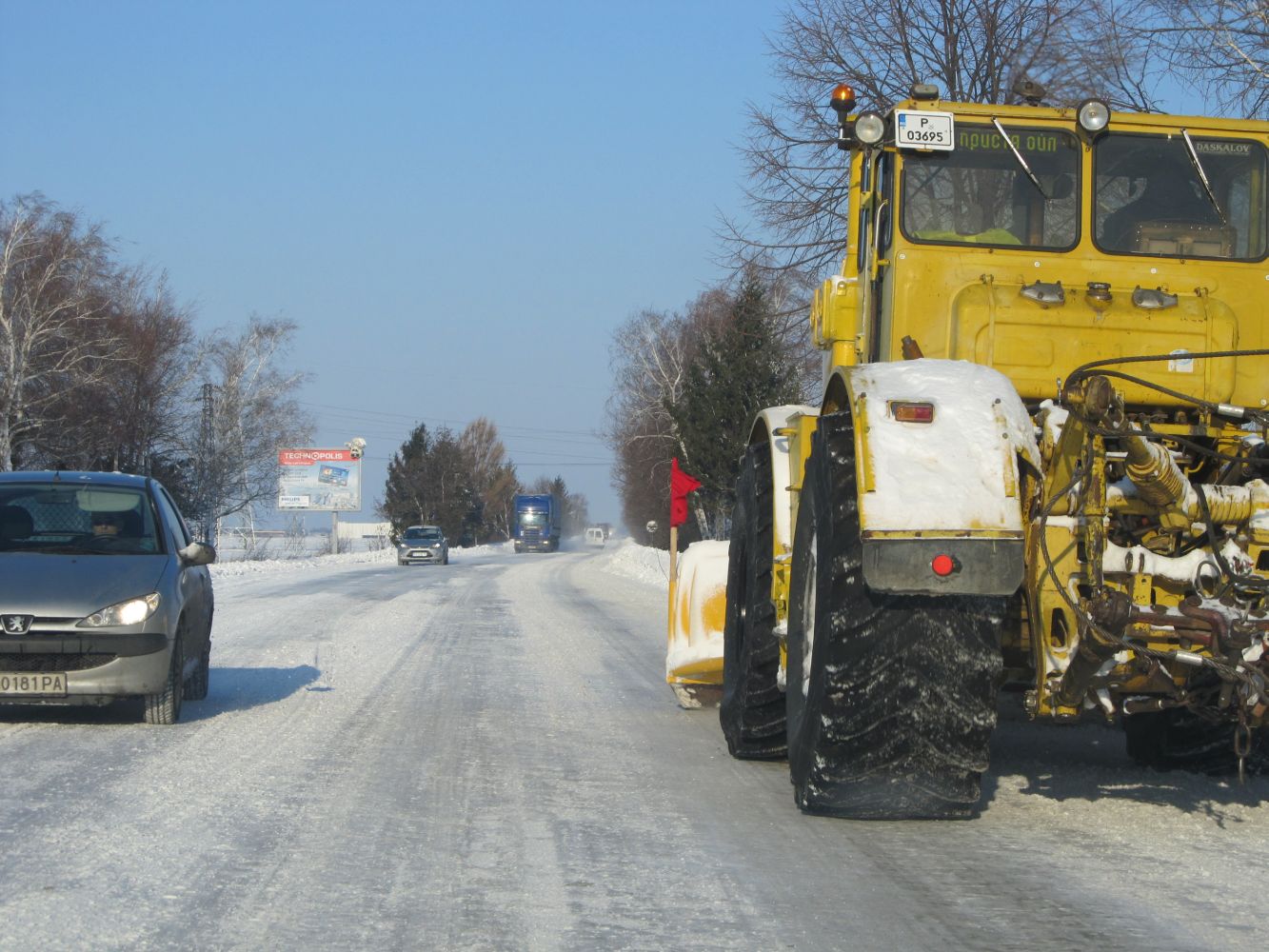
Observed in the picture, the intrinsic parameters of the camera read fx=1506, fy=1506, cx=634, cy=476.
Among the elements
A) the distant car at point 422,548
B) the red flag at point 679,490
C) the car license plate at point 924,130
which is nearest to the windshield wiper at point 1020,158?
the car license plate at point 924,130

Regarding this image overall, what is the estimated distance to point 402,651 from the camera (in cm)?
1412

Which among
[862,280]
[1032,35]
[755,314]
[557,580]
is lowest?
[557,580]

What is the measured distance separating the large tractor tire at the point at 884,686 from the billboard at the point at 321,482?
72181 millimetres

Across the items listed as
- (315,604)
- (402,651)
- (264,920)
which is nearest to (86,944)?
(264,920)

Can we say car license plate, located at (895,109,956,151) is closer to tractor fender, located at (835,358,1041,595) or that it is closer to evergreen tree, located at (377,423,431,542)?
tractor fender, located at (835,358,1041,595)

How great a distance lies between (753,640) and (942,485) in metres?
2.44

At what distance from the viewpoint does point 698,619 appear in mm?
9219

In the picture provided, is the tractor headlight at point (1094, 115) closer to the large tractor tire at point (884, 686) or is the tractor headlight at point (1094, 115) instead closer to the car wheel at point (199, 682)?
the large tractor tire at point (884, 686)

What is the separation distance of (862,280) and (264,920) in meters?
4.25

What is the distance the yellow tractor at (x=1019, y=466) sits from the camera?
5.10 meters

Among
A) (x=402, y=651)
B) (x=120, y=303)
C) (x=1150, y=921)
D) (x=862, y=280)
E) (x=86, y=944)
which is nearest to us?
(x=86, y=944)

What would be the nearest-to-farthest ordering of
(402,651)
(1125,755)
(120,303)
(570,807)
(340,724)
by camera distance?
1. (570,807)
2. (1125,755)
3. (340,724)
4. (402,651)
5. (120,303)

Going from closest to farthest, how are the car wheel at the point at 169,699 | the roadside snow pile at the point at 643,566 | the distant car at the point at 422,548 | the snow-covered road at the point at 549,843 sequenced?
the snow-covered road at the point at 549,843 → the car wheel at the point at 169,699 → the roadside snow pile at the point at 643,566 → the distant car at the point at 422,548

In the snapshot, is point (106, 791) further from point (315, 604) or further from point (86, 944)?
point (315, 604)
